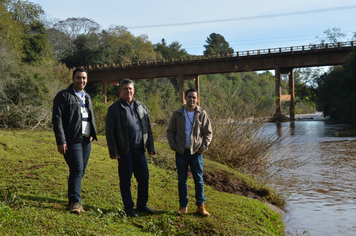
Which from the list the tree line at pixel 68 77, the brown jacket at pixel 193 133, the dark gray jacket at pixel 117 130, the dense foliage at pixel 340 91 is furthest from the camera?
the dense foliage at pixel 340 91

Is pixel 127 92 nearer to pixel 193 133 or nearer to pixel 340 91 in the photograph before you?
pixel 193 133

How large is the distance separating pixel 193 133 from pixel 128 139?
1048 mm

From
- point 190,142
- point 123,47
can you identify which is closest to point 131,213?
point 190,142

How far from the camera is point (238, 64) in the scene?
4278 cm

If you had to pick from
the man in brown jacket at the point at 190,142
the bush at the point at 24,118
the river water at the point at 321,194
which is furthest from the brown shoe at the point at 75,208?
the bush at the point at 24,118

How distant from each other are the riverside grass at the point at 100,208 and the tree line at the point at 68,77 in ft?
17.4

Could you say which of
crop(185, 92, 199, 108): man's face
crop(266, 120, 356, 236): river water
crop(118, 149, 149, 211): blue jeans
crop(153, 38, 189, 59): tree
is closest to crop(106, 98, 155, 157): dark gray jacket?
crop(118, 149, 149, 211): blue jeans

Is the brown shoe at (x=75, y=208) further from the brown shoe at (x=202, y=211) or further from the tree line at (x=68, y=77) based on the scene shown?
the tree line at (x=68, y=77)

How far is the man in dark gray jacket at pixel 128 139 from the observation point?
5164mm

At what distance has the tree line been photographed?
12633mm

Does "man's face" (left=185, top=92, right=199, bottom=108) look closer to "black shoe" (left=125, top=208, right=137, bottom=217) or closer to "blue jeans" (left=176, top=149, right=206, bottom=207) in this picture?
"blue jeans" (left=176, top=149, right=206, bottom=207)

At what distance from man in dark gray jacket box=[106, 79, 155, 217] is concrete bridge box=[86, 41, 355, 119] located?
1145 inches

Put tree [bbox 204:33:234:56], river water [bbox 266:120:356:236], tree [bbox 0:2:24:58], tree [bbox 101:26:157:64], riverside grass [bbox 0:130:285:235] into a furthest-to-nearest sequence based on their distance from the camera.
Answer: tree [bbox 204:33:234:56] < tree [bbox 101:26:157:64] < tree [bbox 0:2:24:58] < river water [bbox 266:120:356:236] < riverside grass [bbox 0:130:285:235]

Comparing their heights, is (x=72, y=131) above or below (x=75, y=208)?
above
